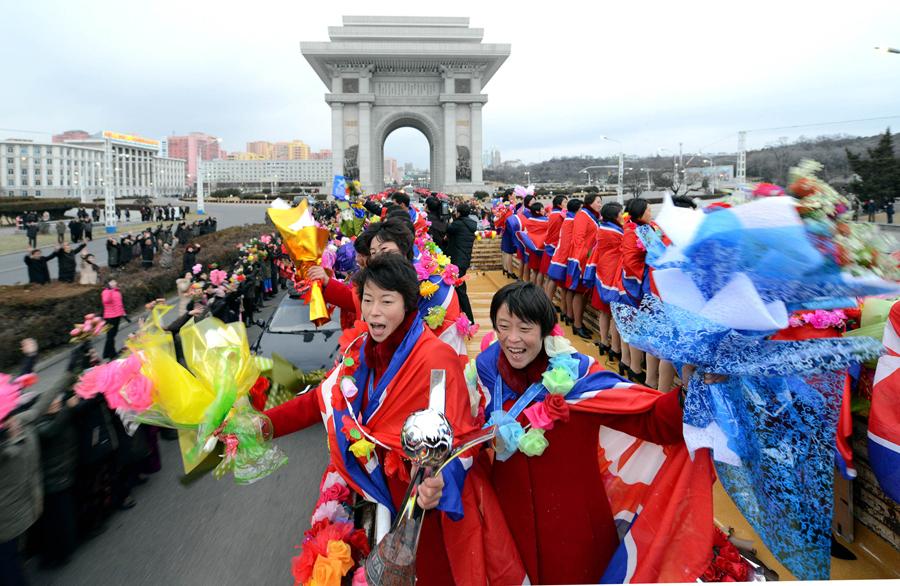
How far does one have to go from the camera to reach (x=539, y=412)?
204cm

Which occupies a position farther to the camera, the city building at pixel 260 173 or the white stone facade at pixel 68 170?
the city building at pixel 260 173

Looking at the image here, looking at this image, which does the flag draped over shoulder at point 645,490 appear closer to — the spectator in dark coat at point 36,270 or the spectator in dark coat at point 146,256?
the spectator in dark coat at point 36,270

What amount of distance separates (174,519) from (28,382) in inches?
71.1

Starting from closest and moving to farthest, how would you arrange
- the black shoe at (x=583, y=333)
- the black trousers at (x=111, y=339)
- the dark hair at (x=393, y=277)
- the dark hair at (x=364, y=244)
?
the dark hair at (x=393, y=277) → the dark hair at (x=364, y=244) → the black trousers at (x=111, y=339) → the black shoe at (x=583, y=333)

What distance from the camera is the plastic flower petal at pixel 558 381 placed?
2.02m

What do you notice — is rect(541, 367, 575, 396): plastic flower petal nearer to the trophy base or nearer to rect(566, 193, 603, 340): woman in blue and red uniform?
the trophy base

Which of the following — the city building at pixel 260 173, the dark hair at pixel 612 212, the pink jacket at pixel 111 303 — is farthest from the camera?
the city building at pixel 260 173

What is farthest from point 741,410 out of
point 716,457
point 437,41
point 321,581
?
point 437,41

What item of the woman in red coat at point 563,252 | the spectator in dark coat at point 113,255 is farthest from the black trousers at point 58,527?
the spectator in dark coat at point 113,255

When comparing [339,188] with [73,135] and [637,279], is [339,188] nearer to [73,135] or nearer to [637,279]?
[637,279]

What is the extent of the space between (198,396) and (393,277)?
0.87 meters

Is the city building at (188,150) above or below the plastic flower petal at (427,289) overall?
above

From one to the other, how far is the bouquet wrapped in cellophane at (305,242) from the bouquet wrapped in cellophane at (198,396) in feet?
4.94

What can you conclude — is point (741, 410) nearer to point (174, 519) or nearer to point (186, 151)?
point (174, 519)
